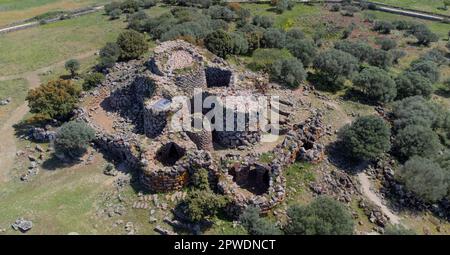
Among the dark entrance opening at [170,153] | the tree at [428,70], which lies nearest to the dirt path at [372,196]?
the dark entrance opening at [170,153]

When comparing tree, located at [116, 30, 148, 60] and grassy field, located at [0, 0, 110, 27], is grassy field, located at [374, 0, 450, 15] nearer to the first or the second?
tree, located at [116, 30, 148, 60]

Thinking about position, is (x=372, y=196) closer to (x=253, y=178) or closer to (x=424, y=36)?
(x=253, y=178)

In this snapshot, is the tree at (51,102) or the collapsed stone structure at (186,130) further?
the tree at (51,102)

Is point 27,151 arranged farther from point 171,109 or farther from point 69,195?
point 171,109

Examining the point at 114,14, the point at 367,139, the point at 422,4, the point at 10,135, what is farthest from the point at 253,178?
the point at 422,4

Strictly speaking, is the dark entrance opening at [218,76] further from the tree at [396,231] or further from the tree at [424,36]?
the tree at [424,36]

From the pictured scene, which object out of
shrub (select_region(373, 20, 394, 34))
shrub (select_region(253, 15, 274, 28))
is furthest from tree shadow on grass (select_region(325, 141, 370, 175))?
shrub (select_region(373, 20, 394, 34))
